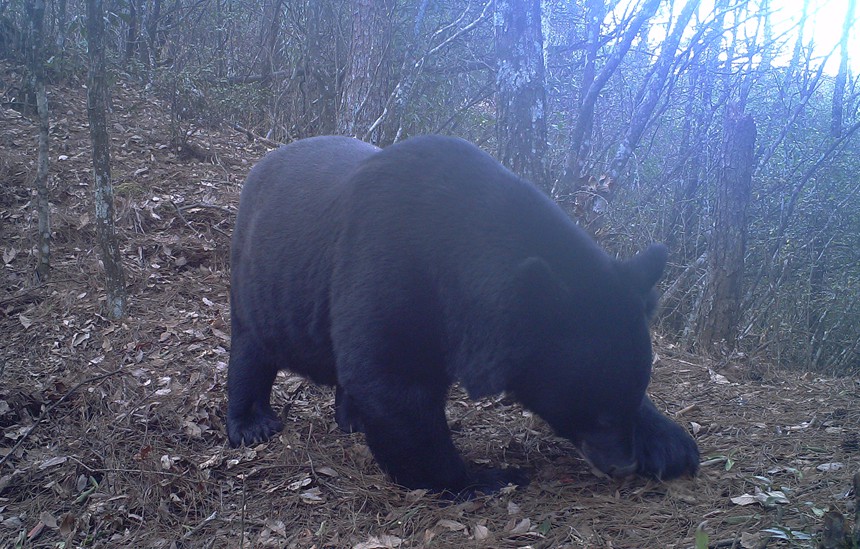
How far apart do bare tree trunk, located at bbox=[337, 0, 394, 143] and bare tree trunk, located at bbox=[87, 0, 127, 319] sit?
3.97 meters

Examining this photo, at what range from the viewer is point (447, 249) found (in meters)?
3.49

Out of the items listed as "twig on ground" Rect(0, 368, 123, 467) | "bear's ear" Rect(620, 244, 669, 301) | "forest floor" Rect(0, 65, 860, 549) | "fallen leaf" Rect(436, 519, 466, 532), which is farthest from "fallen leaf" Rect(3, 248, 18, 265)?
"bear's ear" Rect(620, 244, 669, 301)

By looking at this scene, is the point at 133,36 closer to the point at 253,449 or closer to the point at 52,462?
the point at 52,462

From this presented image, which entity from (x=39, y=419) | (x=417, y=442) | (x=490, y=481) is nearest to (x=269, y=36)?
(x=39, y=419)

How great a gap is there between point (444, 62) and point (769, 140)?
5115 millimetres

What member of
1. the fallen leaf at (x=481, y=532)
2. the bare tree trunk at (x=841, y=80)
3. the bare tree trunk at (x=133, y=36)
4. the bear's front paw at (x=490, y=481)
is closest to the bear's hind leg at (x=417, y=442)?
the bear's front paw at (x=490, y=481)

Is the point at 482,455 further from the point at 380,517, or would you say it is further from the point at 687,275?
the point at 687,275

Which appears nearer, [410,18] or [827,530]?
[827,530]

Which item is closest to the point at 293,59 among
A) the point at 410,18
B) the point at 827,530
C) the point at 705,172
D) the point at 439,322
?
the point at 410,18

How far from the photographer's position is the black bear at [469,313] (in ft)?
10.8

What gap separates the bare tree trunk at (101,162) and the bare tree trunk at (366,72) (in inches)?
156

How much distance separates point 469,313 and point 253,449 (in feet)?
6.05

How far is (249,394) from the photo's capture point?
462 cm

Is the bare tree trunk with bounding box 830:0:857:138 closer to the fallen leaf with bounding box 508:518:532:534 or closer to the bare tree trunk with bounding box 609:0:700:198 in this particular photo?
the bare tree trunk with bounding box 609:0:700:198
